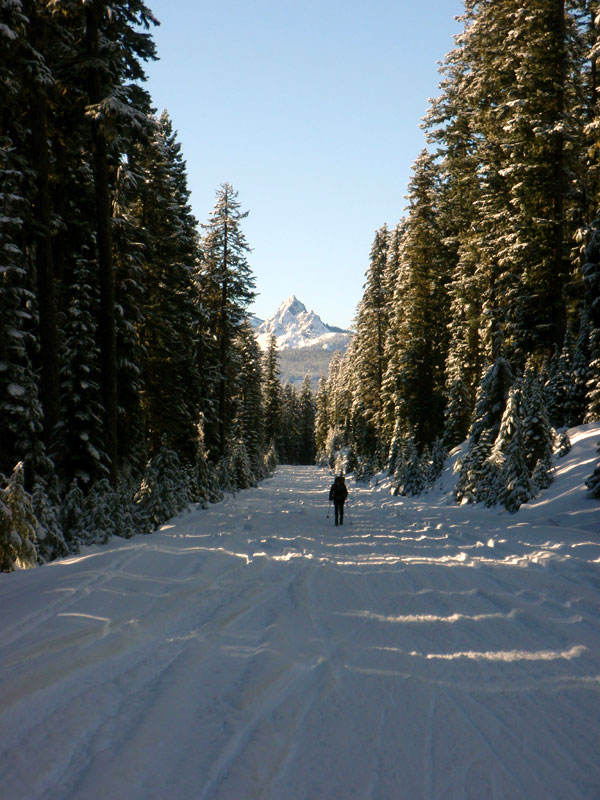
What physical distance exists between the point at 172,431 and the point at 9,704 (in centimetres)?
1799

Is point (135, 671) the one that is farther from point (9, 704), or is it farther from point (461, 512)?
point (461, 512)

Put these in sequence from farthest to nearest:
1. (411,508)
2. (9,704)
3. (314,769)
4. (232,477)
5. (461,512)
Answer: (232,477) → (411,508) → (461,512) → (9,704) → (314,769)

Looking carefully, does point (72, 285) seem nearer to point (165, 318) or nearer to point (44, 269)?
point (44, 269)

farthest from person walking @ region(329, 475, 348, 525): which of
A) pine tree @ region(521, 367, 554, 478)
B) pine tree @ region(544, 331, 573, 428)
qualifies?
pine tree @ region(544, 331, 573, 428)

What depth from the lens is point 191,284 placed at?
2375cm

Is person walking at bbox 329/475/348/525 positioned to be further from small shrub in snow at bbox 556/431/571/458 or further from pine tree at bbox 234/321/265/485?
pine tree at bbox 234/321/265/485

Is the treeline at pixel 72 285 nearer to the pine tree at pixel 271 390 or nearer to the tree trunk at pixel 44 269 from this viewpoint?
the tree trunk at pixel 44 269

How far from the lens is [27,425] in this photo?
34.4 ft

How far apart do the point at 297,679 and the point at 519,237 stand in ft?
66.5

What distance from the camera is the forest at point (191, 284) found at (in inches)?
435

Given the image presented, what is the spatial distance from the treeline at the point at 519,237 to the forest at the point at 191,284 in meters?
0.10

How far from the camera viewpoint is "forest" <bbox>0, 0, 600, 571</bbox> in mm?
11055

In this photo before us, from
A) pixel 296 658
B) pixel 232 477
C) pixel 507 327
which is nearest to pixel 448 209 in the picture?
pixel 507 327

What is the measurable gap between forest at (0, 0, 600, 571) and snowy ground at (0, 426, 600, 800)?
3287 mm
